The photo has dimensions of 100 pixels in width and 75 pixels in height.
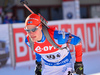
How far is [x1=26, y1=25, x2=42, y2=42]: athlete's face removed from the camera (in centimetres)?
245

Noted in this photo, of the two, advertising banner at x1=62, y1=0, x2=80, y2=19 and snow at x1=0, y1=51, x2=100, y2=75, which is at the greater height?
advertising banner at x1=62, y1=0, x2=80, y2=19

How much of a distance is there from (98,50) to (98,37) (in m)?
0.56

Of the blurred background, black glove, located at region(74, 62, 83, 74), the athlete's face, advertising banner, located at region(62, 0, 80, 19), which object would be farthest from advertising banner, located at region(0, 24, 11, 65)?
advertising banner, located at region(62, 0, 80, 19)

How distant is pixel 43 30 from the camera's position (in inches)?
103

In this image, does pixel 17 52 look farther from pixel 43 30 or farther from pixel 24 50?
pixel 43 30

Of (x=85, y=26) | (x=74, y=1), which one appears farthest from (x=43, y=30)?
(x=74, y=1)

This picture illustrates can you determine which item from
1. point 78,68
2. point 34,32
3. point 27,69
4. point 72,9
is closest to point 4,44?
point 27,69

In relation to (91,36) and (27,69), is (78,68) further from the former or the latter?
(91,36)

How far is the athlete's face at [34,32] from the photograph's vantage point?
2445 mm

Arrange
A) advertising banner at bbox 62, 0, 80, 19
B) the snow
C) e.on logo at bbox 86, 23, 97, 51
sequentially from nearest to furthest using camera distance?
the snow → e.on logo at bbox 86, 23, 97, 51 → advertising banner at bbox 62, 0, 80, 19

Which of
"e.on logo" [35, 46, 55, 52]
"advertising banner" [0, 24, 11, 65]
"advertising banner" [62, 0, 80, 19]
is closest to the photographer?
"e.on logo" [35, 46, 55, 52]

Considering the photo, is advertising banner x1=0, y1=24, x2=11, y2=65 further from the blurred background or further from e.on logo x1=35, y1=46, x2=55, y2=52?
e.on logo x1=35, y1=46, x2=55, y2=52

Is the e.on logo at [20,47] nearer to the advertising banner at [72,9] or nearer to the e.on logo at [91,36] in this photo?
the e.on logo at [91,36]

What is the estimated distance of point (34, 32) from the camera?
2.46 m
